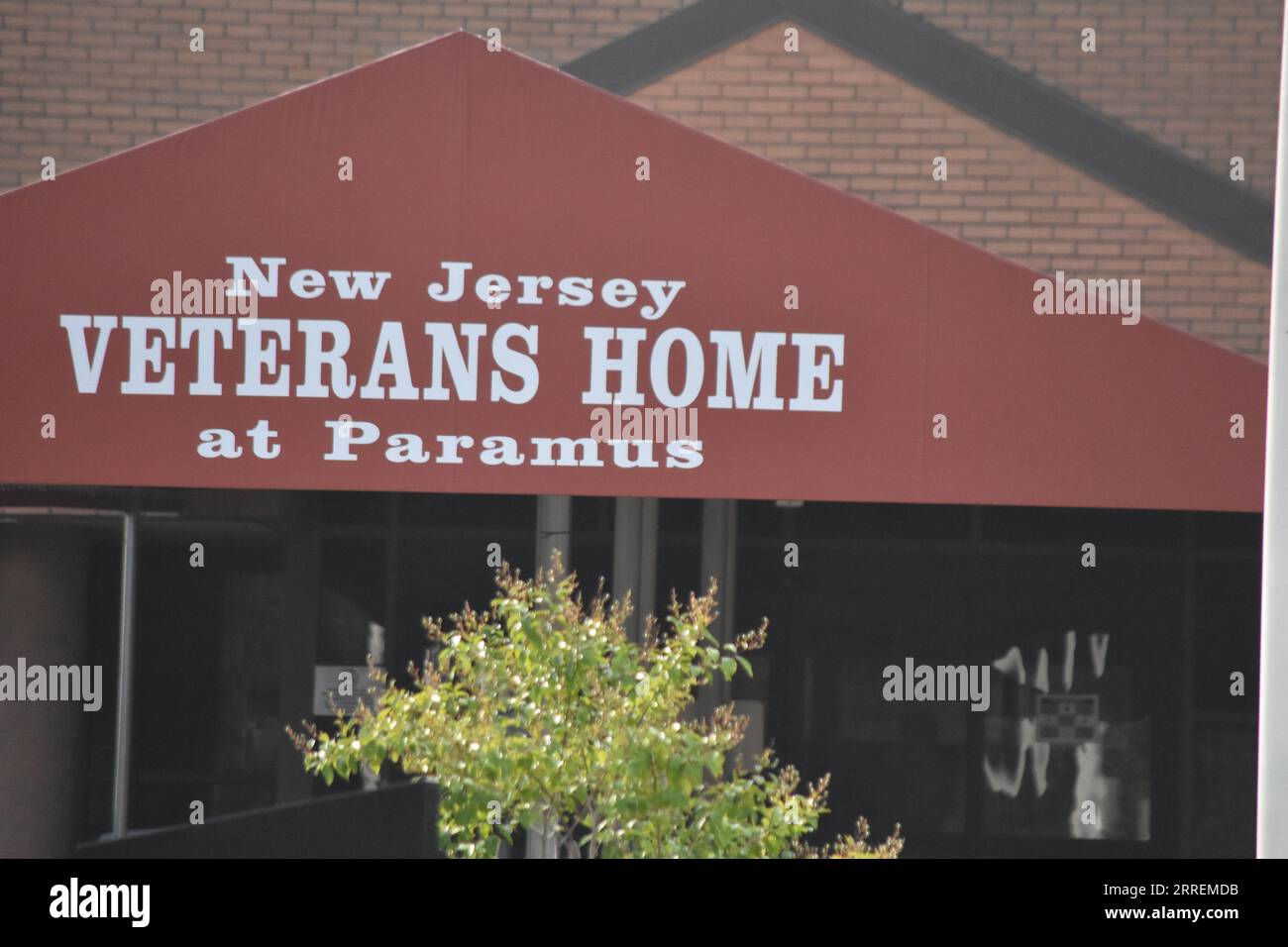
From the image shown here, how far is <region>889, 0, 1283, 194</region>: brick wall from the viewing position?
33.4 ft

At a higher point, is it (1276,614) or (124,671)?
(1276,614)

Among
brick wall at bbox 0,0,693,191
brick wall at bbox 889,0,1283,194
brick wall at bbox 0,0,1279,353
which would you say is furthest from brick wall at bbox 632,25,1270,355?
brick wall at bbox 0,0,693,191

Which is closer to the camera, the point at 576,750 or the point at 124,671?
the point at 576,750

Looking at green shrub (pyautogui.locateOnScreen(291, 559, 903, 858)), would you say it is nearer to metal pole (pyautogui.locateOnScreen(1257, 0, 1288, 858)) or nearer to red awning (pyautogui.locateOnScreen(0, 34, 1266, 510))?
metal pole (pyautogui.locateOnScreen(1257, 0, 1288, 858))

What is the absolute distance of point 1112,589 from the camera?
10.1 meters

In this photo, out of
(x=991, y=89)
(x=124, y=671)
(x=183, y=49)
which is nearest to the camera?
(x=124, y=671)

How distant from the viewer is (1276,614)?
4.31m

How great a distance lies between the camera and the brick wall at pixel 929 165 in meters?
9.95

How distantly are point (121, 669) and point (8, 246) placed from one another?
2.66m

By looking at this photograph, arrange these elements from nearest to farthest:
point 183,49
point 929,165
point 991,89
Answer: point 929,165
point 991,89
point 183,49

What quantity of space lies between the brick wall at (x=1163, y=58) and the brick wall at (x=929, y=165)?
616mm

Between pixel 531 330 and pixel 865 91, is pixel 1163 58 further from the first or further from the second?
pixel 531 330

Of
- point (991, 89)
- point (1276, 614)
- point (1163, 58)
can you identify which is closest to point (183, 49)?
point (991, 89)

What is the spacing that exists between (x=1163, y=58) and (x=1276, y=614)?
273 inches
